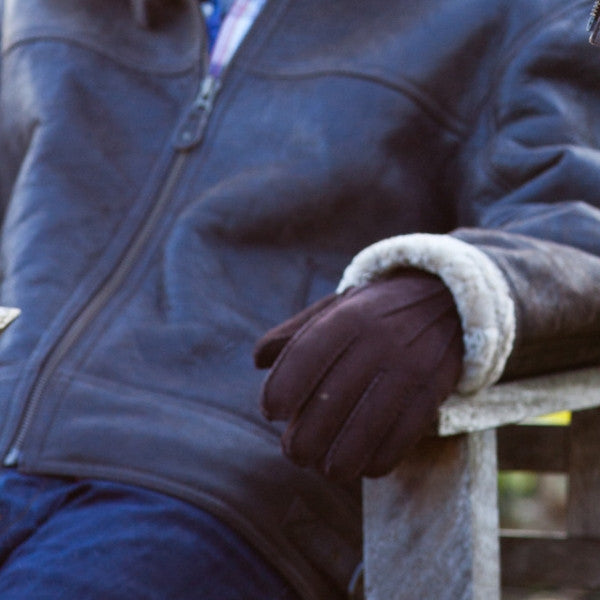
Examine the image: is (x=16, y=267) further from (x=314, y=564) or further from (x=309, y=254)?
(x=314, y=564)

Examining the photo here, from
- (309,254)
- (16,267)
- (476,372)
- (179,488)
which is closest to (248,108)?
(309,254)

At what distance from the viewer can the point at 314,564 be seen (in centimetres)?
145

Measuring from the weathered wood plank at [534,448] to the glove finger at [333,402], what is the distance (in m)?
0.95

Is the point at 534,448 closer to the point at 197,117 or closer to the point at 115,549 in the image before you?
the point at 197,117

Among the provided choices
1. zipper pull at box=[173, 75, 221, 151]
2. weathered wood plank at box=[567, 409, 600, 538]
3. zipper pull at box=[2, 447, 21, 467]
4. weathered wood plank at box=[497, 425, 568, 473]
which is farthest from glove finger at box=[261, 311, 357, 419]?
weathered wood plank at box=[497, 425, 568, 473]

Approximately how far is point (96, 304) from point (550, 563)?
33.0 inches

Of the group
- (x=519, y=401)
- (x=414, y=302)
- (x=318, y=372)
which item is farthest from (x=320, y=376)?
(x=519, y=401)

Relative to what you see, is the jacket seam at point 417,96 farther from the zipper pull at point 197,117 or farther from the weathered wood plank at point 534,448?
the weathered wood plank at point 534,448

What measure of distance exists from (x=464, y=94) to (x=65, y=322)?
61 cm

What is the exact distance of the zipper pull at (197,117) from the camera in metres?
1.73

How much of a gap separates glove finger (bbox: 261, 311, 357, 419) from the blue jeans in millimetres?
301

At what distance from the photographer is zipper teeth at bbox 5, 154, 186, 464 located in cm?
148

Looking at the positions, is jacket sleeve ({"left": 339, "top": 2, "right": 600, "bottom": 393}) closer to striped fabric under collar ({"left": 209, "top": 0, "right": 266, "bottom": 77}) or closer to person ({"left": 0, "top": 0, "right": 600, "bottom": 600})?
person ({"left": 0, "top": 0, "right": 600, "bottom": 600})

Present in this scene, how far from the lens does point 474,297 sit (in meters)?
1.13
